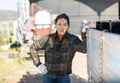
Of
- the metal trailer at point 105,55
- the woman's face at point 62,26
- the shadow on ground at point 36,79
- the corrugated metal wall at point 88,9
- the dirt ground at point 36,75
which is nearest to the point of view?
the metal trailer at point 105,55

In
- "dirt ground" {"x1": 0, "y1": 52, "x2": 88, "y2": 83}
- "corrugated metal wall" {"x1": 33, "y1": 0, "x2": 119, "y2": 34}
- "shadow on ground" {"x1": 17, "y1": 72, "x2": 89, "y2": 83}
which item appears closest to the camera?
"shadow on ground" {"x1": 17, "y1": 72, "x2": 89, "y2": 83}

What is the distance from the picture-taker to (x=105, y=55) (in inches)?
136

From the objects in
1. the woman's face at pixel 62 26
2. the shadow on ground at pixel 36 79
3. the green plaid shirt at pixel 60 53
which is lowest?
the shadow on ground at pixel 36 79

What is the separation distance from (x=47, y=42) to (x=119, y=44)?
73.7 inches

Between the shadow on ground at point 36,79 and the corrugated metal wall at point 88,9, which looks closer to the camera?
the shadow on ground at point 36,79

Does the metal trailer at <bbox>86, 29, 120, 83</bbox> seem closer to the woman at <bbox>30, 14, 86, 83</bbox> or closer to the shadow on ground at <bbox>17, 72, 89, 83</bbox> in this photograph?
the woman at <bbox>30, 14, 86, 83</bbox>

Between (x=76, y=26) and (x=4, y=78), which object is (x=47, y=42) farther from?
(x=76, y=26)

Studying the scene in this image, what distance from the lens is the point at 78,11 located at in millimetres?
22406

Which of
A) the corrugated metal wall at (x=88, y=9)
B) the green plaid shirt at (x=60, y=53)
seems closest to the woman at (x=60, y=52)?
the green plaid shirt at (x=60, y=53)

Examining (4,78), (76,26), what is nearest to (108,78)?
(4,78)

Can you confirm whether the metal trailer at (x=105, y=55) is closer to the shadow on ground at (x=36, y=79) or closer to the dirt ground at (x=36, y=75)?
the shadow on ground at (x=36, y=79)

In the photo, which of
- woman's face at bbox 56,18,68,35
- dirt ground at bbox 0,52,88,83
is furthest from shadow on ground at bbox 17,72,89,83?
woman's face at bbox 56,18,68,35

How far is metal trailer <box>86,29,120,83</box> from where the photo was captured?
2934 millimetres

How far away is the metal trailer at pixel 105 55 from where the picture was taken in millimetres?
2934
